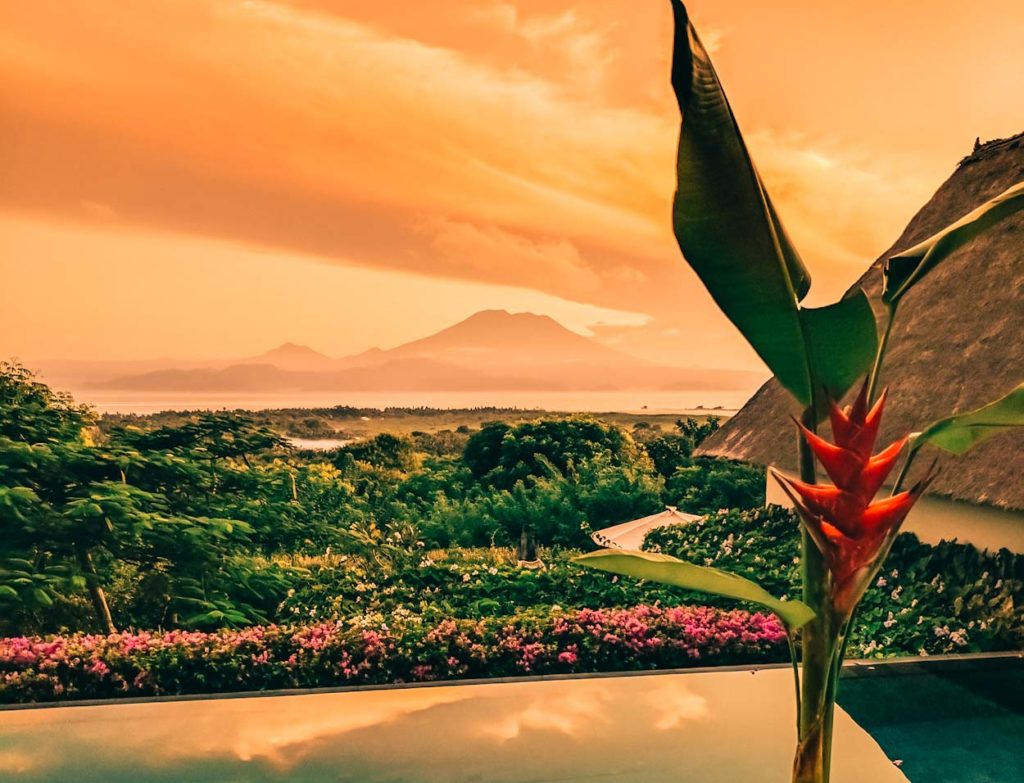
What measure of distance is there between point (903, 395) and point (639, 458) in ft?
5.65


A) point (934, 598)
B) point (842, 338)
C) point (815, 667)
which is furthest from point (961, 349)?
point (815, 667)

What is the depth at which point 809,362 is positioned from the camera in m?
1.15

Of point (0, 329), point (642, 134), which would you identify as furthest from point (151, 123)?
point (642, 134)

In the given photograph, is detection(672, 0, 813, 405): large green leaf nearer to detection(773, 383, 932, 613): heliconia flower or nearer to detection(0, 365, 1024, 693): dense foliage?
detection(773, 383, 932, 613): heliconia flower

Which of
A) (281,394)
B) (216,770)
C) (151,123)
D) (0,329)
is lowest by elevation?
(216,770)

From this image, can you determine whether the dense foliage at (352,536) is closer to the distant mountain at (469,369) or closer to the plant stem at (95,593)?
the plant stem at (95,593)

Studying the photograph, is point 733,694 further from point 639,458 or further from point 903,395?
point 639,458

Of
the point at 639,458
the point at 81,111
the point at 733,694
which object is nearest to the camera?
the point at 733,694

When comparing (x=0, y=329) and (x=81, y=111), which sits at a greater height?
(x=81, y=111)

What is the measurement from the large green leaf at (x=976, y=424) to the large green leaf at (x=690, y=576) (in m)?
0.31

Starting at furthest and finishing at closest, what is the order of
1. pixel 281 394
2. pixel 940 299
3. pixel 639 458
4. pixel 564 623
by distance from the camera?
pixel 639 458 < pixel 281 394 < pixel 940 299 < pixel 564 623

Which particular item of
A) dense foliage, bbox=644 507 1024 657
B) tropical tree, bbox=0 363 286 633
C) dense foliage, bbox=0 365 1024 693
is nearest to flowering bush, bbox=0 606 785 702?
dense foliage, bbox=0 365 1024 693

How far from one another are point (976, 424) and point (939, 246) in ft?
0.81

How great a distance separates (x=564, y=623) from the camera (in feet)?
11.2
